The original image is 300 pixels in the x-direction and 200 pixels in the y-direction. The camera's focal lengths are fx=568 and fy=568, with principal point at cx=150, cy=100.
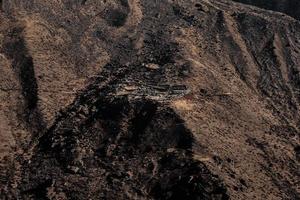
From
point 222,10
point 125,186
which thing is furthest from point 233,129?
point 222,10

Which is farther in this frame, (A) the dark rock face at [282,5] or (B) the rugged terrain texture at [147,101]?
(A) the dark rock face at [282,5]

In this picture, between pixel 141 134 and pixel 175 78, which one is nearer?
pixel 141 134

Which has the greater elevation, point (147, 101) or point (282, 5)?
point (147, 101)

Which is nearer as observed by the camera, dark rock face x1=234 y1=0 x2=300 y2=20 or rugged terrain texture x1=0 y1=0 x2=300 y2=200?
rugged terrain texture x1=0 y1=0 x2=300 y2=200

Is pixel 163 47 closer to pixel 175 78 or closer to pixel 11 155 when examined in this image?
pixel 175 78
